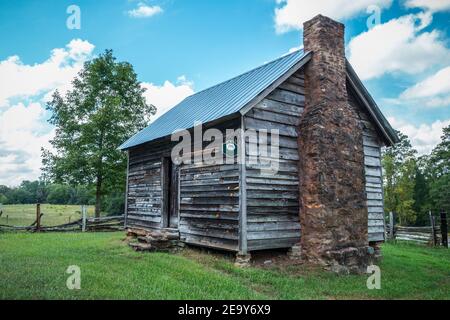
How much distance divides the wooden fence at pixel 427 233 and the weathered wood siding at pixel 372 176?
6.95 metres

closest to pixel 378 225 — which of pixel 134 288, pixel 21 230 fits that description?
pixel 134 288

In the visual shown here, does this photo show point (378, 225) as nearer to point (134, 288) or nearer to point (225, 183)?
point (225, 183)

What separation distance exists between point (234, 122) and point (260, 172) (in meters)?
1.58

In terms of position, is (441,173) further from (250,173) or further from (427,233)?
(250,173)

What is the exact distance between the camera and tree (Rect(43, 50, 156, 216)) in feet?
76.6

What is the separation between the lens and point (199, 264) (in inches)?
375

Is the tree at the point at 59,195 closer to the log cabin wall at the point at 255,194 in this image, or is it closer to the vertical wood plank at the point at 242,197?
the log cabin wall at the point at 255,194

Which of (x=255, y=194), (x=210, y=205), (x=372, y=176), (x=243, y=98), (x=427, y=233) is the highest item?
(x=243, y=98)

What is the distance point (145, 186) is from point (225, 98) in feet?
16.9

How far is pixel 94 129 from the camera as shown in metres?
23.5

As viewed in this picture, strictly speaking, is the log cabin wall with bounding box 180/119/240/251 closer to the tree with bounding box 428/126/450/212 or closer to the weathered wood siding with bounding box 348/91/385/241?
the weathered wood siding with bounding box 348/91/385/241

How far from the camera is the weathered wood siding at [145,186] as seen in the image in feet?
44.2

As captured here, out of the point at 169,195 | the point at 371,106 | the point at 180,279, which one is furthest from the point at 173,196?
the point at 371,106

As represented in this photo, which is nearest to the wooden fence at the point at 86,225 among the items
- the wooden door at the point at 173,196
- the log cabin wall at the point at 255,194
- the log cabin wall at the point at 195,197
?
the log cabin wall at the point at 195,197
